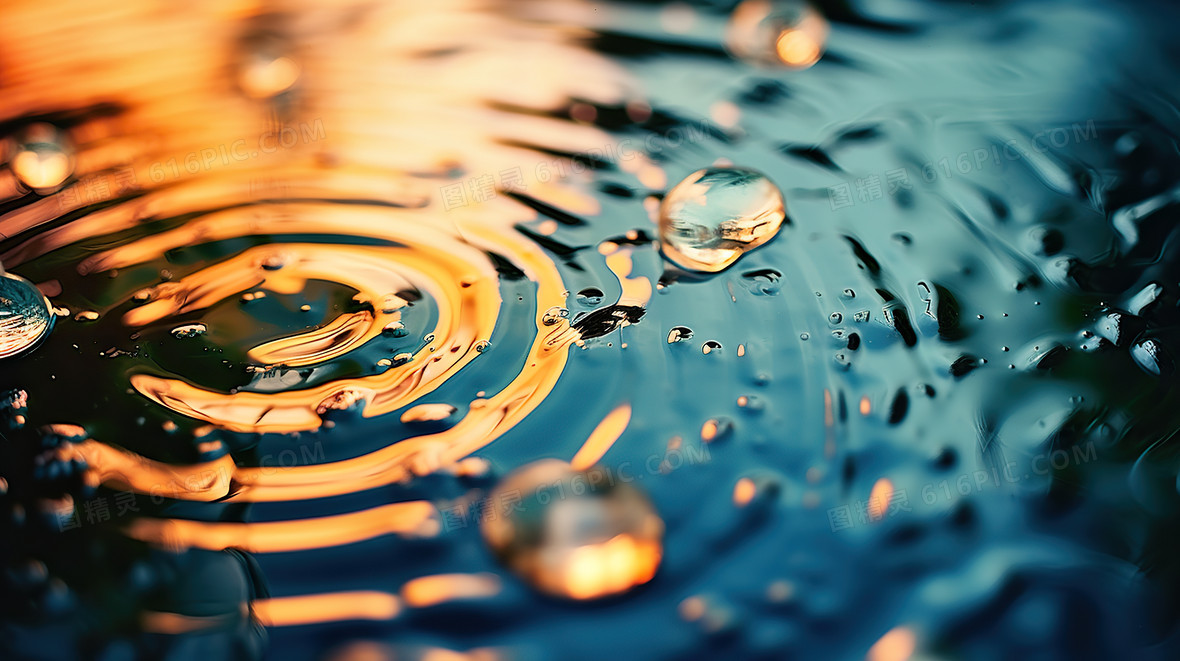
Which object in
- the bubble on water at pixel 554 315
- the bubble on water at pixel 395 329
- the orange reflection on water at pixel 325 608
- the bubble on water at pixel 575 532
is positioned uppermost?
the bubble on water at pixel 554 315

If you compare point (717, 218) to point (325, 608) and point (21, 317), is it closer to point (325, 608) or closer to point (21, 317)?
point (325, 608)

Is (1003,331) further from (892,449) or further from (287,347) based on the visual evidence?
(287,347)

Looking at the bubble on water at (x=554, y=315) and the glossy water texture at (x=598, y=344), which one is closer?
the glossy water texture at (x=598, y=344)

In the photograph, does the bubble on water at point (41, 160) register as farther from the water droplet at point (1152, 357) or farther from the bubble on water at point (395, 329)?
the water droplet at point (1152, 357)

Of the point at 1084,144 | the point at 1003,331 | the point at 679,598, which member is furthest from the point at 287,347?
the point at 1084,144

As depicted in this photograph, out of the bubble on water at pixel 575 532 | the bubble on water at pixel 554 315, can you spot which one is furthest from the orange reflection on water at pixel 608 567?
the bubble on water at pixel 554 315

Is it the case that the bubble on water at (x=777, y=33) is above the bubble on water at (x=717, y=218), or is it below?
above
